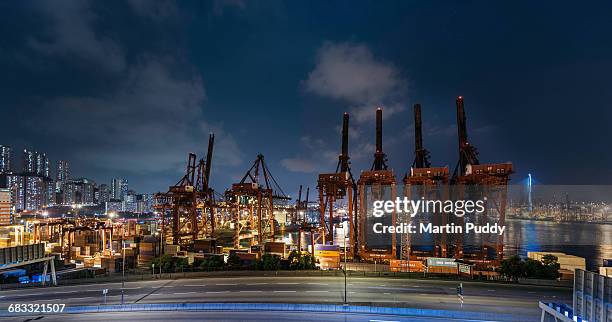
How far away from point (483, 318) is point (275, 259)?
2021 centimetres

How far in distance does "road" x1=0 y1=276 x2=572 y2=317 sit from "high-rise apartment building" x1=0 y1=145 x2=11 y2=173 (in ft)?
730

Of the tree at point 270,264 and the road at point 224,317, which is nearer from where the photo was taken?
the road at point 224,317

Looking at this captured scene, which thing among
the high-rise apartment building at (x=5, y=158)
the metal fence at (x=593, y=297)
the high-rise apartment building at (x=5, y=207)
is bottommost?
the high-rise apartment building at (x=5, y=207)

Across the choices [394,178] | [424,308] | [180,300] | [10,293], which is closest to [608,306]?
[424,308]

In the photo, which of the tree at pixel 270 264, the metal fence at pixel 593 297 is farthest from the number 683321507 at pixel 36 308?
the metal fence at pixel 593 297

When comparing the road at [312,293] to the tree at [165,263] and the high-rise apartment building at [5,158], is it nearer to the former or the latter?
the tree at [165,263]

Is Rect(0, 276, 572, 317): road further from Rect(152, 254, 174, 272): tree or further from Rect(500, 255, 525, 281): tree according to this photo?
Rect(152, 254, 174, 272): tree

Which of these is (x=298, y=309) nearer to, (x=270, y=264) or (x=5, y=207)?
(x=270, y=264)

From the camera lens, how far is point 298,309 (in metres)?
20.1

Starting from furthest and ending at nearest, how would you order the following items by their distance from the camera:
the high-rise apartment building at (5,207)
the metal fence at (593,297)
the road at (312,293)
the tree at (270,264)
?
the high-rise apartment building at (5,207), the tree at (270,264), the road at (312,293), the metal fence at (593,297)

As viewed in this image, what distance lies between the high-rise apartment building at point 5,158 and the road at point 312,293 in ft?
730

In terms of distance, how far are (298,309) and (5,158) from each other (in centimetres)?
24739

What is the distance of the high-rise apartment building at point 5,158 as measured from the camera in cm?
19438

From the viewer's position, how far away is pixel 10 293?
1082 inches
